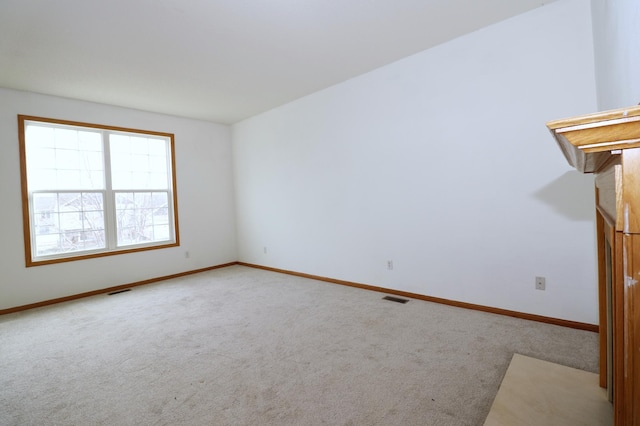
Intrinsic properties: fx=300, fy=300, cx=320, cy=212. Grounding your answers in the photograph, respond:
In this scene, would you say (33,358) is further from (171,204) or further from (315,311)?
(171,204)

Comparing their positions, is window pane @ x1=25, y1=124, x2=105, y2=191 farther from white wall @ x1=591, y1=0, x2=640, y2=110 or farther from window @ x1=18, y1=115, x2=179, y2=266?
white wall @ x1=591, y1=0, x2=640, y2=110

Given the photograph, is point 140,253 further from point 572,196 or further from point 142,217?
point 572,196

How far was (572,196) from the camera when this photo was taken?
2.43m

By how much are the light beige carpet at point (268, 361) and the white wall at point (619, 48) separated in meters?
1.63

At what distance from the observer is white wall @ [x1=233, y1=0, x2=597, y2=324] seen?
2.45 m

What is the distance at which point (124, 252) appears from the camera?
441cm

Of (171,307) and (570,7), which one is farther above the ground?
(570,7)

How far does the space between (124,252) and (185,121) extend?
2.32m

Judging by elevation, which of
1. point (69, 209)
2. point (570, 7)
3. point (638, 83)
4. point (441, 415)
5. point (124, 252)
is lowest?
point (441, 415)

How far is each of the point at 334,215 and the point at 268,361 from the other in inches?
89.0

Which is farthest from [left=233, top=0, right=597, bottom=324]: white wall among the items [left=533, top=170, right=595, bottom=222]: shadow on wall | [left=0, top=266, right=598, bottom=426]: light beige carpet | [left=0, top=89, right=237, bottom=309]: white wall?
[left=0, top=89, right=237, bottom=309]: white wall

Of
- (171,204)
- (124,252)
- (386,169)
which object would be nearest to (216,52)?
(386,169)

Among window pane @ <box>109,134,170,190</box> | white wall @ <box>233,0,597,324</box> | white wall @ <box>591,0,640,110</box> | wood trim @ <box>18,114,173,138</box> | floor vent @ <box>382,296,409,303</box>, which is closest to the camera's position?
white wall @ <box>591,0,640,110</box>

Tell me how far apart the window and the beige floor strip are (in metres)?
4.78
